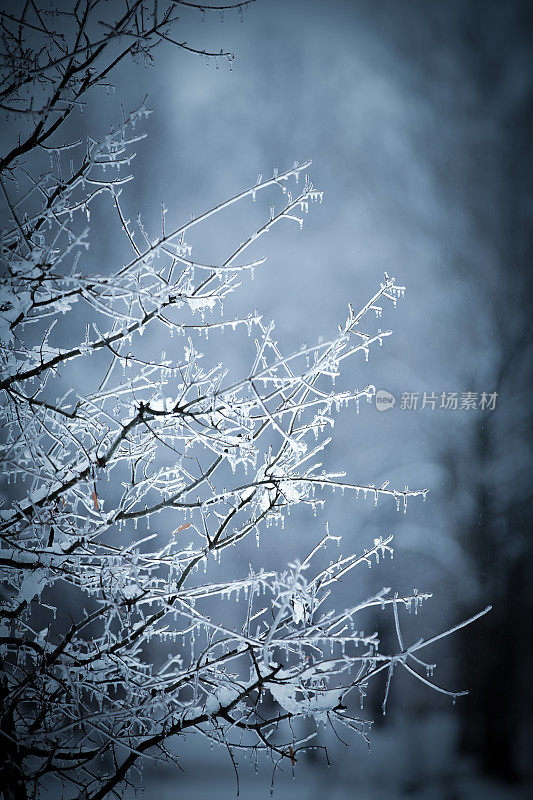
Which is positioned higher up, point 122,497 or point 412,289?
point 412,289

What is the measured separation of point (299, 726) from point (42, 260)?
9382mm

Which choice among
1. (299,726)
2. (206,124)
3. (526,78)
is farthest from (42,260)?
(526,78)

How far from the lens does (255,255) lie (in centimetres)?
1280

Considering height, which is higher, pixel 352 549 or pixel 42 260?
pixel 352 549

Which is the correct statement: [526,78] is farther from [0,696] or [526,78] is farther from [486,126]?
[0,696]

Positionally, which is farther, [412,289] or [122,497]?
[412,289]

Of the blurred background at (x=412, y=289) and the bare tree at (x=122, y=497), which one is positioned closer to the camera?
the bare tree at (x=122, y=497)

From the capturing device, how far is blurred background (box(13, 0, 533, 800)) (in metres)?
10.0

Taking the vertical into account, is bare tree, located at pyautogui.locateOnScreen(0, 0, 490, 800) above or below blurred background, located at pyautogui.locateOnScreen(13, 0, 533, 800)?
below

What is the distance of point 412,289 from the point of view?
40.5 ft

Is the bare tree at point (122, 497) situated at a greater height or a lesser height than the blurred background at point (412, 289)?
lesser

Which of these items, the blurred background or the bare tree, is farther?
the blurred background

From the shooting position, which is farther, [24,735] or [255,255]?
[255,255]

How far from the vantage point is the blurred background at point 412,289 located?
10.0 m
